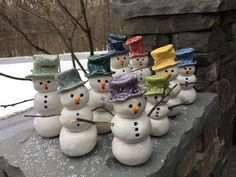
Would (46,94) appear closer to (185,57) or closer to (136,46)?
(136,46)

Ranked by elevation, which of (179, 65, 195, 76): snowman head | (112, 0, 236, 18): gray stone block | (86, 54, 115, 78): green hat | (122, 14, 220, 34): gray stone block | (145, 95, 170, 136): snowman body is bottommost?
(145, 95, 170, 136): snowman body

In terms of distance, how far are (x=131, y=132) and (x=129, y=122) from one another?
0.03 m

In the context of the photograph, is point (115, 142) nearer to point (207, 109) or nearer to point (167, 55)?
point (167, 55)

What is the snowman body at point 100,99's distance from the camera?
2.97 feet

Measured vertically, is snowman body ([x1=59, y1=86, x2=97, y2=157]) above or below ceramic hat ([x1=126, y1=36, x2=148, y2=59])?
below

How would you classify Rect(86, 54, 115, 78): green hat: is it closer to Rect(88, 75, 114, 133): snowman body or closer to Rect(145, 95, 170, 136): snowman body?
Rect(88, 75, 114, 133): snowman body

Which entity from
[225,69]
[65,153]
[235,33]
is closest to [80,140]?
[65,153]

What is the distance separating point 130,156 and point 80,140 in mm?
159

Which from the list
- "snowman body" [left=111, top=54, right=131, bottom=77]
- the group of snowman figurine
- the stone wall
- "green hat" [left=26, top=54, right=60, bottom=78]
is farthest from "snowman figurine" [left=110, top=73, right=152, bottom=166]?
the stone wall

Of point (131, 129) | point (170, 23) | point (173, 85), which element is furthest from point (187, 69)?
point (131, 129)

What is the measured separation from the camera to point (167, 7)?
1375 millimetres

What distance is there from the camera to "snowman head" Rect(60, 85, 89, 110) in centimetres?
80

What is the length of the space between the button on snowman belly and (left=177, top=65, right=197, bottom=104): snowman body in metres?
0.52

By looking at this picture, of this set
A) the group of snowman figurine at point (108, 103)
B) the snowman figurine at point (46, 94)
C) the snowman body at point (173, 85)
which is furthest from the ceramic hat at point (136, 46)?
the snowman figurine at point (46, 94)
